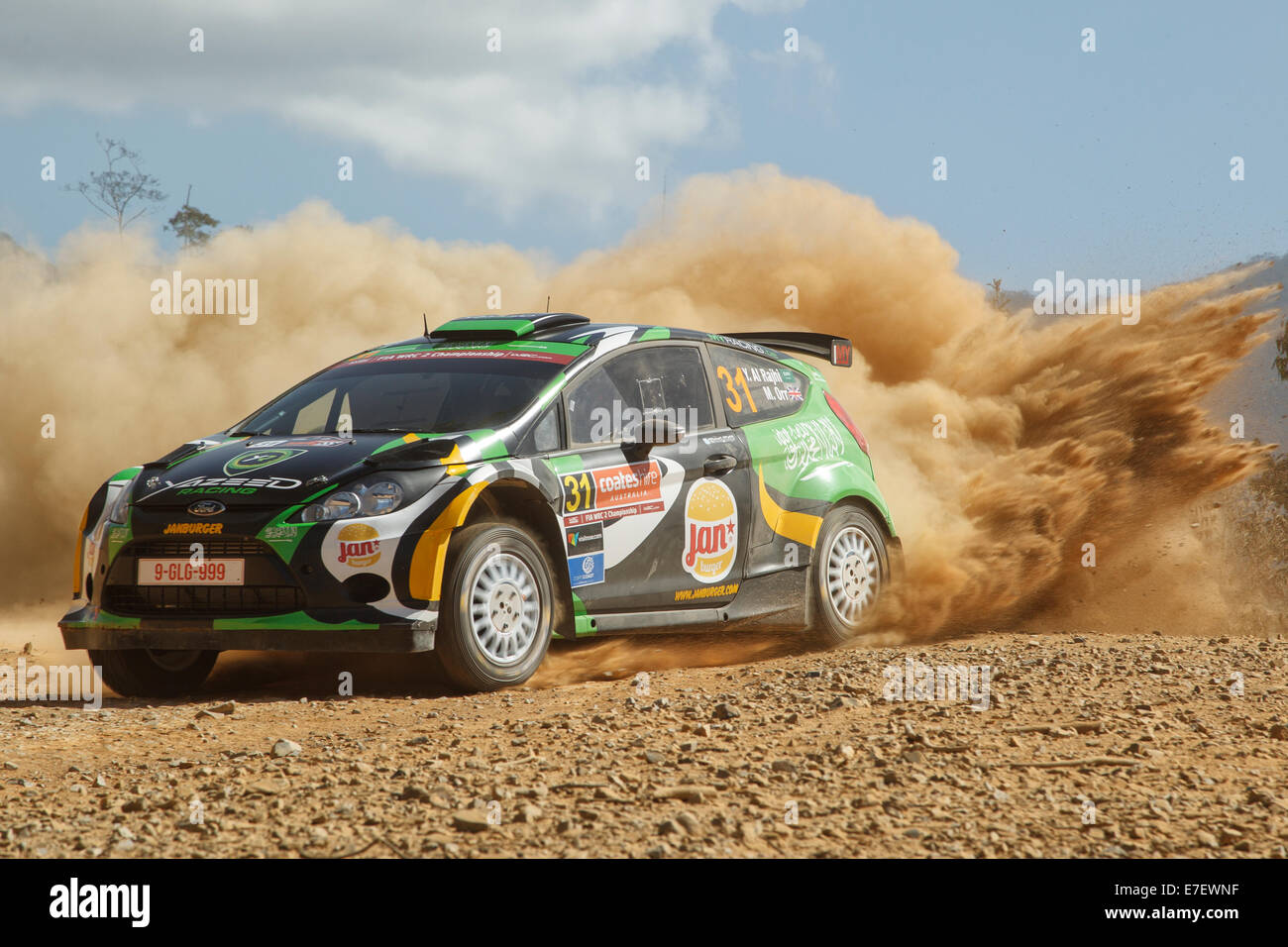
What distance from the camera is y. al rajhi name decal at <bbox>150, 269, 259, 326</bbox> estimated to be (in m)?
15.7

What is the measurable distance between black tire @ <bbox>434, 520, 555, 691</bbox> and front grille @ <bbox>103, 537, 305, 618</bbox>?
2.15ft

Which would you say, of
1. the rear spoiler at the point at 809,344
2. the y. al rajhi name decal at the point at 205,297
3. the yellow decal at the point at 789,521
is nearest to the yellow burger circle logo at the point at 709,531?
the yellow decal at the point at 789,521

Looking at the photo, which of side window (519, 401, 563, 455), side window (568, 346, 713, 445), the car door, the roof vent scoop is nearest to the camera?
side window (519, 401, 563, 455)

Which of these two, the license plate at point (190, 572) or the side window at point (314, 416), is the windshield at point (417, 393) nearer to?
the side window at point (314, 416)

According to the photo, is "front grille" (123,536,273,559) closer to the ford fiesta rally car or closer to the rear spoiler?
the ford fiesta rally car

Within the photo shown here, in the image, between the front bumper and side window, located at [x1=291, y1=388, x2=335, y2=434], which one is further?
side window, located at [x1=291, y1=388, x2=335, y2=434]

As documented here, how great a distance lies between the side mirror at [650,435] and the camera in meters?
6.73

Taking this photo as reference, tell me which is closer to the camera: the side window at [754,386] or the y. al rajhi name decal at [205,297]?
the side window at [754,386]

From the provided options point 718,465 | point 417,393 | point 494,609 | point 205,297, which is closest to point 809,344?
point 718,465

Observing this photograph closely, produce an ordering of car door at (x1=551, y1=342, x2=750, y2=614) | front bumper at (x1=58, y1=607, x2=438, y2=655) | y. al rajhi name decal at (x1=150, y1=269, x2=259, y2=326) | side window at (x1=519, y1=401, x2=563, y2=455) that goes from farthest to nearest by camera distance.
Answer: y. al rajhi name decal at (x1=150, y1=269, x2=259, y2=326) < car door at (x1=551, y1=342, x2=750, y2=614) < side window at (x1=519, y1=401, x2=563, y2=455) < front bumper at (x1=58, y1=607, x2=438, y2=655)

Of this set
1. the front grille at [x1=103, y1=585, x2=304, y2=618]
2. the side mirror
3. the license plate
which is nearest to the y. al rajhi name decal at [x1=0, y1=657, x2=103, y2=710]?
the front grille at [x1=103, y1=585, x2=304, y2=618]

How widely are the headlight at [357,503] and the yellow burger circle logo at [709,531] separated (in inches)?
65.4

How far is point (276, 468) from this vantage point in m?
6.05
